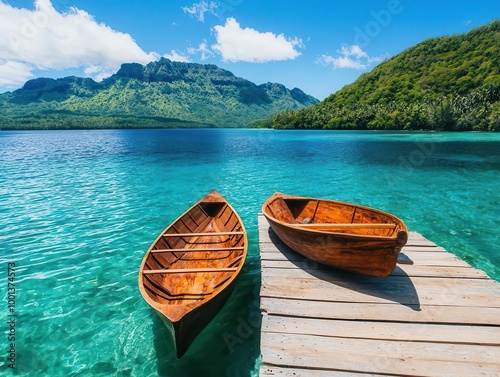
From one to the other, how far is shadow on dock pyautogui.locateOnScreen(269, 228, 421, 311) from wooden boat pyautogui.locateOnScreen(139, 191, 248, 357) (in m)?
1.79

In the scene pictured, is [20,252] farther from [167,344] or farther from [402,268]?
[402,268]

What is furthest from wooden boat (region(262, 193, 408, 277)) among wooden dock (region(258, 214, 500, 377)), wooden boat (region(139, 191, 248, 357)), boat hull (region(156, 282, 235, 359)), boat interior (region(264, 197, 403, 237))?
boat hull (region(156, 282, 235, 359))

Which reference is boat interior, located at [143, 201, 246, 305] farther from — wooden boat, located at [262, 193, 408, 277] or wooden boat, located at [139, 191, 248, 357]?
wooden boat, located at [262, 193, 408, 277]

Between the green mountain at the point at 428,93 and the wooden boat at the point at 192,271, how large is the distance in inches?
4463

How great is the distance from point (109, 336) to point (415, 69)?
183 meters

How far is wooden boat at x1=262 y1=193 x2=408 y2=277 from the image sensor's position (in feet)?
16.4

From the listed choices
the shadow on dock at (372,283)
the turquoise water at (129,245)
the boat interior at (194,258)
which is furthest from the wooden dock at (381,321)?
the turquoise water at (129,245)

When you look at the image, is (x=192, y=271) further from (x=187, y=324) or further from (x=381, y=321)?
(x=381, y=321)

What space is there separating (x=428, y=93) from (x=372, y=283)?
150821 millimetres

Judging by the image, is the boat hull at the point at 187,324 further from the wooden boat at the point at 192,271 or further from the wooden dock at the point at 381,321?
the wooden dock at the point at 381,321

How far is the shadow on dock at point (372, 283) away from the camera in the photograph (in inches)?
197

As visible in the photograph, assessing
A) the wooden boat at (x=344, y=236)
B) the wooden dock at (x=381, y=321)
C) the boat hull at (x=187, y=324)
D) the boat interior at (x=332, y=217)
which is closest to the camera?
the wooden dock at (x=381, y=321)

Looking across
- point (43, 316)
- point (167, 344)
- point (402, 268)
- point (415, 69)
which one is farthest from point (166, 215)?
point (415, 69)

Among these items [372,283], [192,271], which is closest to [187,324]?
[192,271]
